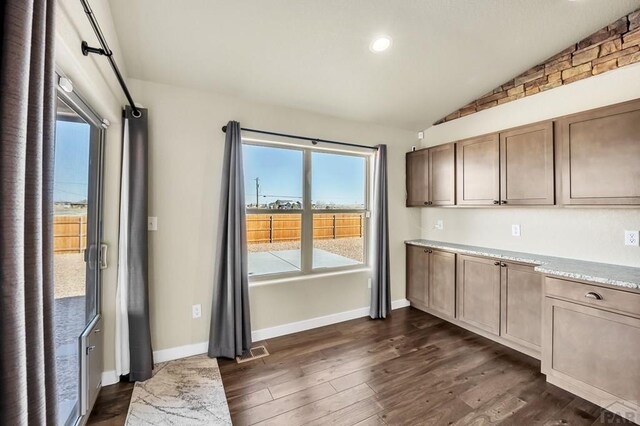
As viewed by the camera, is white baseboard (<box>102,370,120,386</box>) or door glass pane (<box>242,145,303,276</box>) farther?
door glass pane (<box>242,145,303,276</box>)

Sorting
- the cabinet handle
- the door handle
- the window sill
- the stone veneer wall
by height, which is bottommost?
the window sill

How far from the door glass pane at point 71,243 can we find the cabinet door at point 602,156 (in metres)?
3.68

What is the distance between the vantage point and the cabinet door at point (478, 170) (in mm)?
2975

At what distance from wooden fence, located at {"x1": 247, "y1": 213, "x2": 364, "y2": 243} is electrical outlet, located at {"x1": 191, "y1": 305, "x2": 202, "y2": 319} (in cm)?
82

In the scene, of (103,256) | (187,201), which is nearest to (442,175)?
(187,201)

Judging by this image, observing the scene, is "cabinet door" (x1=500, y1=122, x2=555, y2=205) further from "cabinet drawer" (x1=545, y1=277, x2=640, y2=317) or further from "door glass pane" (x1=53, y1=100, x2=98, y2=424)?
"door glass pane" (x1=53, y1=100, x2=98, y2=424)

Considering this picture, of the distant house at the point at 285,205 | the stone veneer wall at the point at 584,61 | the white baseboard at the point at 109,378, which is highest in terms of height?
the stone veneer wall at the point at 584,61

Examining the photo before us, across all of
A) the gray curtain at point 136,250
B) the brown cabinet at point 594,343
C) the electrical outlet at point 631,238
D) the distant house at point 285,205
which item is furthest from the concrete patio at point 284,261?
the electrical outlet at point 631,238

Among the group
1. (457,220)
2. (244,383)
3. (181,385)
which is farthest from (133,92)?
(457,220)

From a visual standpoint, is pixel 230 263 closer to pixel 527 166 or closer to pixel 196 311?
pixel 196 311

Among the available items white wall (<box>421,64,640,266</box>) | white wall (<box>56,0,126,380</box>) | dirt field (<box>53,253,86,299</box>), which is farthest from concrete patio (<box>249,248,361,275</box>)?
white wall (<box>421,64,640,266</box>)

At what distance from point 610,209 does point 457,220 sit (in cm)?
145

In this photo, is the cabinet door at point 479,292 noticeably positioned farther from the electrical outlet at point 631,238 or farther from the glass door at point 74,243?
the glass door at point 74,243

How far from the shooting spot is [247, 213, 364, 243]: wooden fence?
10.1ft
